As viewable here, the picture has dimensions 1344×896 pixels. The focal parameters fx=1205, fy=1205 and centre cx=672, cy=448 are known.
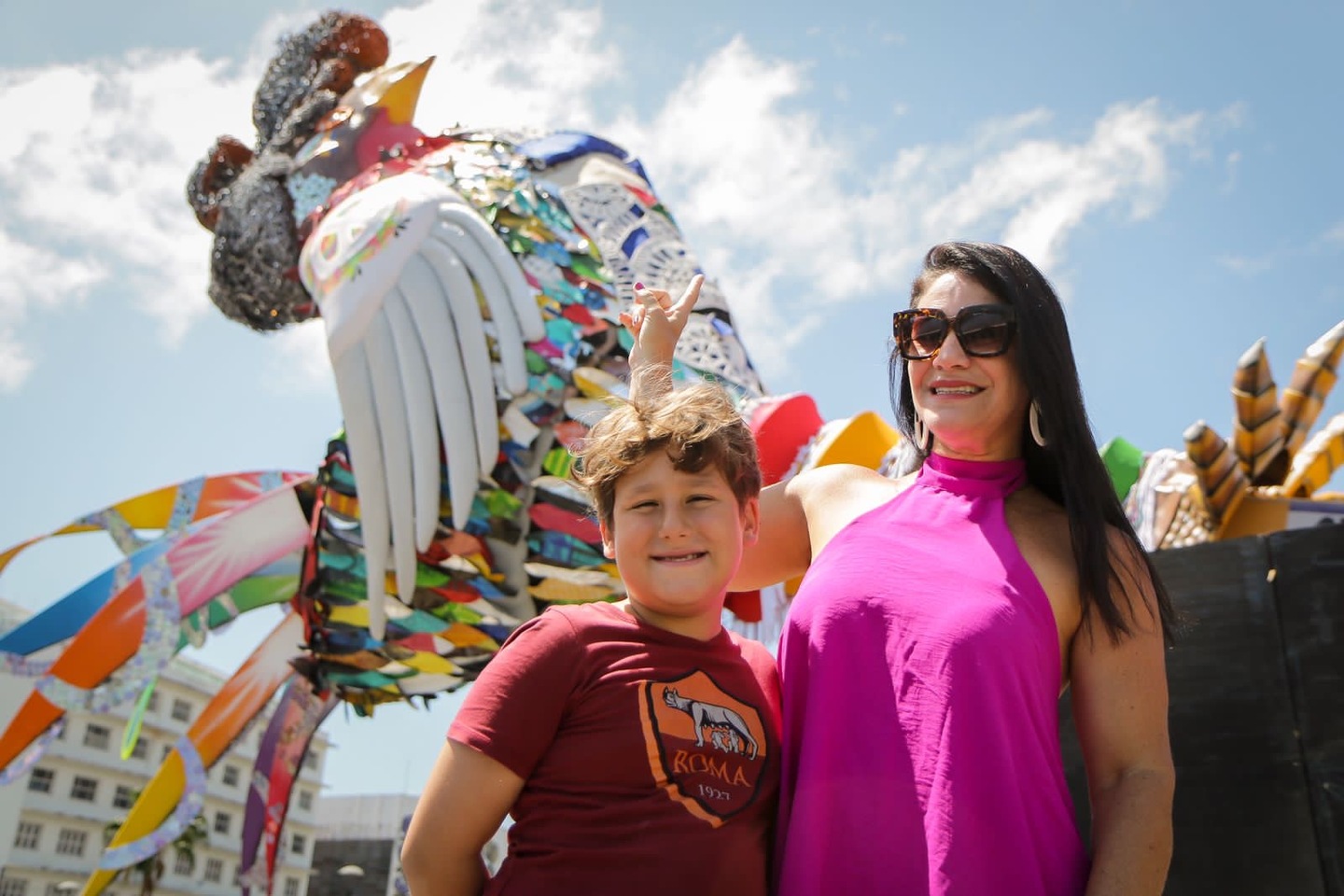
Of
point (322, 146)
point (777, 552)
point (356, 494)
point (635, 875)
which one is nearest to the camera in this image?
point (635, 875)

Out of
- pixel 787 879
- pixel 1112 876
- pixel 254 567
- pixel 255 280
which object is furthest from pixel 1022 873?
pixel 255 280

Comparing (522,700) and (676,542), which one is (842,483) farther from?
(522,700)

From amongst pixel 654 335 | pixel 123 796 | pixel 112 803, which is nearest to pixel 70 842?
pixel 112 803

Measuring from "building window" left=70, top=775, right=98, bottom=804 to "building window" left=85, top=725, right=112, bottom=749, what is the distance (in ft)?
2.69

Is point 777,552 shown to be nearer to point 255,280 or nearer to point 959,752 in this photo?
point 959,752

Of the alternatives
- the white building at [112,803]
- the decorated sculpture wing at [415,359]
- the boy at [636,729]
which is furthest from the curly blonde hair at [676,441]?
the white building at [112,803]

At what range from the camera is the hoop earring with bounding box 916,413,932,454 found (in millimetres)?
1796

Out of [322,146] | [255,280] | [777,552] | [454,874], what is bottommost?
[454,874]

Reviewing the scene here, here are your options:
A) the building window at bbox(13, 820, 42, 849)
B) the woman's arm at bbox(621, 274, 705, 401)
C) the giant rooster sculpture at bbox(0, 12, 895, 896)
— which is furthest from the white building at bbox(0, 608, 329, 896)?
the woman's arm at bbox(621, 274, 705, 401)

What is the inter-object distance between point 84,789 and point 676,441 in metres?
31.6

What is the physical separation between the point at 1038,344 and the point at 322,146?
4.69 meters

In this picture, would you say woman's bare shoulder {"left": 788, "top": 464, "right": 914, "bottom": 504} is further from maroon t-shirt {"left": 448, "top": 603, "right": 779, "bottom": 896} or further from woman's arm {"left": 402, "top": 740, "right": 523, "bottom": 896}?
woman's arm {"left": 402, "top": 740, "right": 523, "bottom": 896}

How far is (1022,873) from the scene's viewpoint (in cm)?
132

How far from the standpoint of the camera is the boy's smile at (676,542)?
57.8 inches
